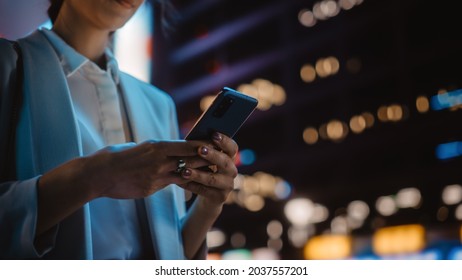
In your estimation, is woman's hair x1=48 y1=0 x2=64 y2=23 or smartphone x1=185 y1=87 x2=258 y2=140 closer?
smartphone x1=185 y1=87 x2=258 y2=140

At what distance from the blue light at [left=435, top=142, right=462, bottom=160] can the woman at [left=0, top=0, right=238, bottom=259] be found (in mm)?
16587

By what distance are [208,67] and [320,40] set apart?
5.89 m

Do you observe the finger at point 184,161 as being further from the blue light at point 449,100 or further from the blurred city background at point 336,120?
the blurred city background at point 336,120

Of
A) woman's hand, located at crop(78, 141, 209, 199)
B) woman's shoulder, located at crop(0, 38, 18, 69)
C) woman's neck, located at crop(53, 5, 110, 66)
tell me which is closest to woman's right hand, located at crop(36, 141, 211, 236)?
woman's hand, located at crop(78, 141, 209, 199)

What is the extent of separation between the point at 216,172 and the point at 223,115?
0.11 metres

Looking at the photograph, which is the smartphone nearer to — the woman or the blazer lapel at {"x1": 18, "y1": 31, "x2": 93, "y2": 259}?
the woman

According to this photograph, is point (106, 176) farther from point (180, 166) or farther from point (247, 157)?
point (247, 157)

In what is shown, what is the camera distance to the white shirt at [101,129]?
0.91m

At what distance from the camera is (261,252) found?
22.1 meters

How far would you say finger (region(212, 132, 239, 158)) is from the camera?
0.86 m

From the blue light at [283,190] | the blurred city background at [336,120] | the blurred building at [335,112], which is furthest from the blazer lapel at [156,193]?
the blue light at [283,190]

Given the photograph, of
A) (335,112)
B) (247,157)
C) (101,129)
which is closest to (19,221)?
(101,129)

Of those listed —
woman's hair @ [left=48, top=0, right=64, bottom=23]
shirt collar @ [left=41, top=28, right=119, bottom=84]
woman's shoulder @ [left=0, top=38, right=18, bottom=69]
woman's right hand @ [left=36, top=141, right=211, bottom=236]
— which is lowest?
woman's right hand @ [left=36, top=141, right=211, bottom=236]
